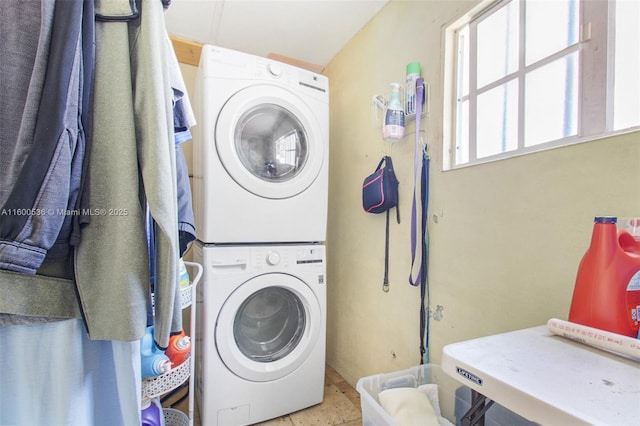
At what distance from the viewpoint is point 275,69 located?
142cm

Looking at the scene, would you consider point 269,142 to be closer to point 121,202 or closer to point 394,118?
point 394,118

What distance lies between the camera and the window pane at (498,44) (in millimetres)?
1030

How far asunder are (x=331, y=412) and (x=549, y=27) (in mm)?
1804

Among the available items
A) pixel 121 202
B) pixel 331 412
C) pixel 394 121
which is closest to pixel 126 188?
pixel 121 202

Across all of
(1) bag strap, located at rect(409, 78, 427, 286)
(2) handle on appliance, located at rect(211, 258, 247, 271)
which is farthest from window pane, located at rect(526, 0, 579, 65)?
(2) handle on appliance, located at rect(211, 258, 247, 271)

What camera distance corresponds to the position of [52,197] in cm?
52

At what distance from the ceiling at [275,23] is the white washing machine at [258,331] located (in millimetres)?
1264

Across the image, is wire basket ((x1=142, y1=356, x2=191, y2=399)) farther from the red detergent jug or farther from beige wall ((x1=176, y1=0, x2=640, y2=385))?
the red detergent jug

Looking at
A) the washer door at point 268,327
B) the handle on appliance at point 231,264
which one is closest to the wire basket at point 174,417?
the washer door at point 268,327

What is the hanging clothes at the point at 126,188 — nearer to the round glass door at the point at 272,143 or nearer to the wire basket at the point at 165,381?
the wire basket at the point at 165,381

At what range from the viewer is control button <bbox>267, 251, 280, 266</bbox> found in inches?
54.1

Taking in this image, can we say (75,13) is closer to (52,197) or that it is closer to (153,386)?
(52,197)

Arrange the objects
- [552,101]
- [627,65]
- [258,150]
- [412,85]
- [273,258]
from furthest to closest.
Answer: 1. [258,150]
2. [273,258]
3. [412,85]
4. [552,101]
5. [627,65]

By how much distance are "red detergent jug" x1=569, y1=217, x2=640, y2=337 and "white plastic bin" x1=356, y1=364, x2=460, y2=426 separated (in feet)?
1.85
